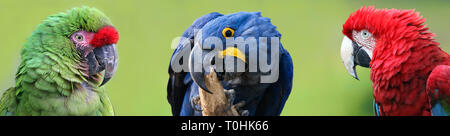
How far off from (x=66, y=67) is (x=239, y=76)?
2.52 ft

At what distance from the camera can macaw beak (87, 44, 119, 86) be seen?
1.89 m

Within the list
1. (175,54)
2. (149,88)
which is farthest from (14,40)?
(175,54)

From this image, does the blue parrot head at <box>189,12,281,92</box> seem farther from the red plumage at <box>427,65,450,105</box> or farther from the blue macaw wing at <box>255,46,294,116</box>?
the red plumage at <box>427,65,450,105</box>

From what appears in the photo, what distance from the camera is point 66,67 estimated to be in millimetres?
1766

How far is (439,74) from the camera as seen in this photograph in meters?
1.41

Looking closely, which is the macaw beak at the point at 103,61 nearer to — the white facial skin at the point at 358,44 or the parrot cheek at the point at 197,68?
the parrot cheek at the point at 197,68

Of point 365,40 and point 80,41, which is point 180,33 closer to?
point 80,41

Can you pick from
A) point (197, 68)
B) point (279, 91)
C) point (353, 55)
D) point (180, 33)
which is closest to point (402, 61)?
point (353, 55)

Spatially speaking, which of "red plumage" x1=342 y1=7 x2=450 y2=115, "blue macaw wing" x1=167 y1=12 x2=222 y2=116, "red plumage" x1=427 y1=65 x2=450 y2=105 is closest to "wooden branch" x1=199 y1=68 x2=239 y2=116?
"blue macaw wing" x1=167 y1=12 x2=222 y2=116

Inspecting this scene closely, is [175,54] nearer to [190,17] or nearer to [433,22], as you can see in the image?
[190,17]

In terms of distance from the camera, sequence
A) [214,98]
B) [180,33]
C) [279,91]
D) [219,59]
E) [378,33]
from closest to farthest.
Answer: [214,98] < [219,59] < [378,33] < [279,91] < [180,33]

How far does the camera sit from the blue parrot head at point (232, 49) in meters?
1.44
